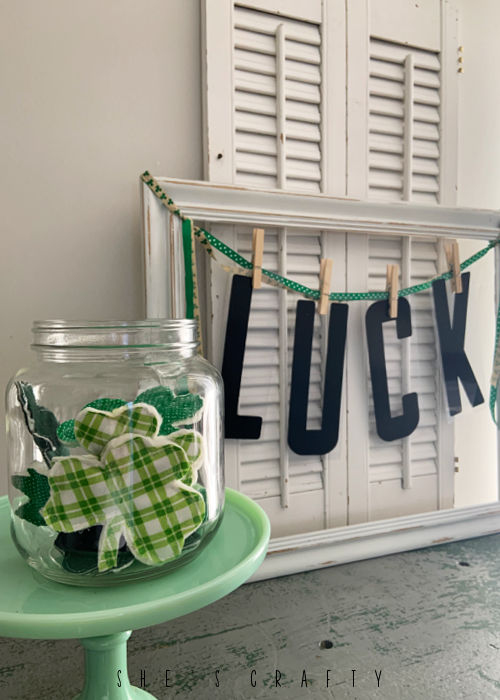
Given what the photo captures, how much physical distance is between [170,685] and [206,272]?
25.5 inches

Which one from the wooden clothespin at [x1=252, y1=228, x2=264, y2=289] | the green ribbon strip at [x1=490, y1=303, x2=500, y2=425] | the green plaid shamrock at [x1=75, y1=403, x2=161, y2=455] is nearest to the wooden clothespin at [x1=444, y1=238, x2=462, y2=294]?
the green ribbon strip at [x1=490, y1=303, x2=500, y2=425]

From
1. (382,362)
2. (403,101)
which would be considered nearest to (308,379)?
(382,362)

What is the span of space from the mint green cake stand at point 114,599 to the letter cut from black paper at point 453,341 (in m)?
0.71

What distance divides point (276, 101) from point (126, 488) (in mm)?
810

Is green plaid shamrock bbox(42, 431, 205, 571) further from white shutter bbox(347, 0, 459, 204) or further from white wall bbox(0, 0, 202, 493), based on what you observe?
white shutter bbox(347, 0, 459, 204)

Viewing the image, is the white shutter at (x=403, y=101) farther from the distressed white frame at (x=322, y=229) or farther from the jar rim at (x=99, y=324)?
the jar rim at (x=99, y=324)

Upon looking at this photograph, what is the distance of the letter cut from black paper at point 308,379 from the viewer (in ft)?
3.10

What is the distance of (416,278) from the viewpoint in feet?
3.55

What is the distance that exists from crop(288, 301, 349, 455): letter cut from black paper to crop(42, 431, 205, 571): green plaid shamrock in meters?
0.56

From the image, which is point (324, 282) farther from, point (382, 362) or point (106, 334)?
point (106, 334)

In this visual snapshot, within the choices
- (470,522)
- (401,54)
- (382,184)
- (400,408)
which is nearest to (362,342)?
(400,408)

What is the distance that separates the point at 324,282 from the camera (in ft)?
3.13

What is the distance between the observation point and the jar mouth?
44 centimetres

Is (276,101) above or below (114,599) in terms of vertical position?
above
